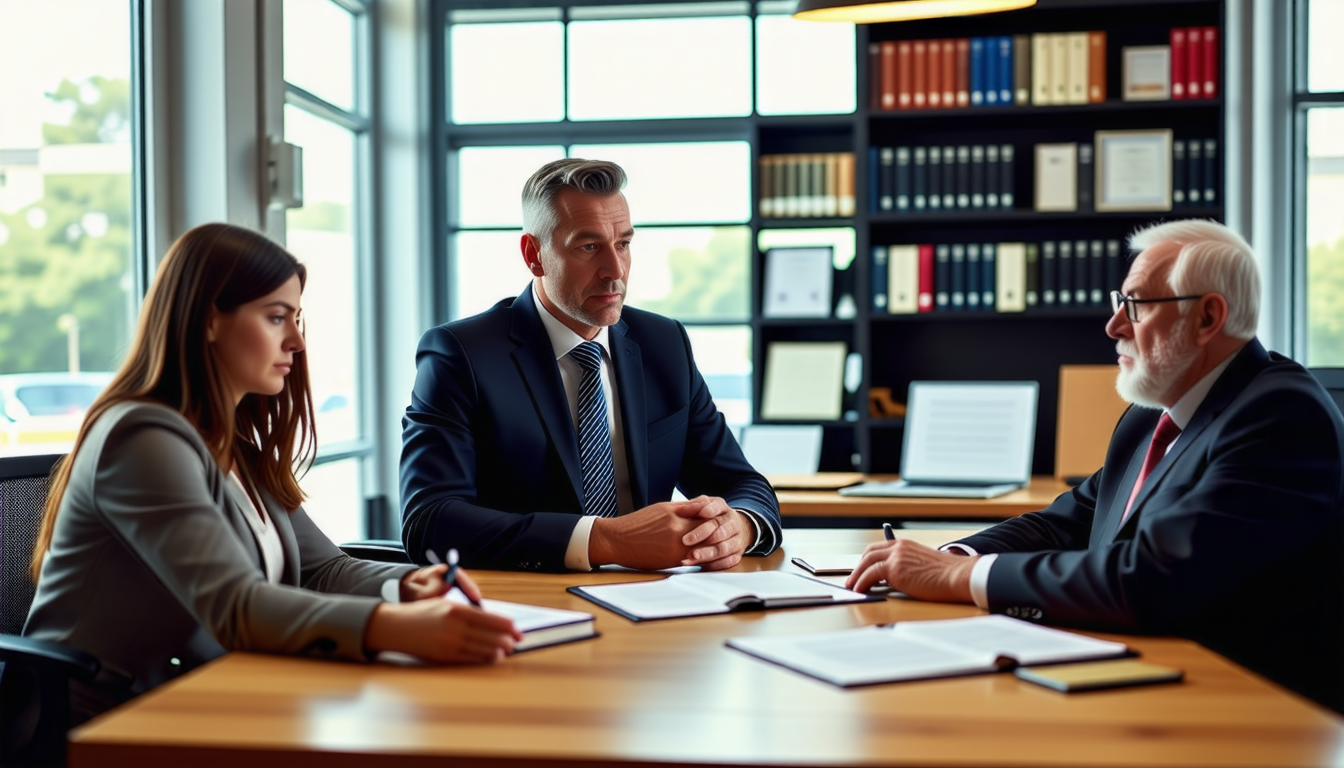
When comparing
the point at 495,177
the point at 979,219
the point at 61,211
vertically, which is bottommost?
the point at 61,211

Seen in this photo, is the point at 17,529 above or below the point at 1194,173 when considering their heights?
below

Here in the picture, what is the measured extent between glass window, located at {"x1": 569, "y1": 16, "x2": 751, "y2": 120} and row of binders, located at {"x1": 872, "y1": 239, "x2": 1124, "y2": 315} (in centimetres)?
101

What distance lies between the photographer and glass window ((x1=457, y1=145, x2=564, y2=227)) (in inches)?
209

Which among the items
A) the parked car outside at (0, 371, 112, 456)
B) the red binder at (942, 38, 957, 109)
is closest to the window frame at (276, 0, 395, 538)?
the parked car outside at (0, 371, 112, 456)

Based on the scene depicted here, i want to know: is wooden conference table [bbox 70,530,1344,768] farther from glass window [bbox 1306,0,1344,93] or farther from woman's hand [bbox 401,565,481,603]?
glass window [bbox 1306,0,1344,93]

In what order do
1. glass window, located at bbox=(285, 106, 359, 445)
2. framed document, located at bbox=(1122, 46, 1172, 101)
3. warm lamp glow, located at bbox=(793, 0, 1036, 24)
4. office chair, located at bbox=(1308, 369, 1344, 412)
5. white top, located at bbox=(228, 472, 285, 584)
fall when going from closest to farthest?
white top, located at bbox=(228, 472, 285, 584) → office chair, located at bbox=(1308, 369, 1344, 412) → warm lamp glow, located at bbox=(793, 0, 1036, 24) → glass window, located at bbox=(285, 106, 359, 445) → framed document, located at bbox=(1122, 46, 1172, 101)

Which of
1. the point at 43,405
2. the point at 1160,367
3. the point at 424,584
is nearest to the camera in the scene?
the point at 424,584

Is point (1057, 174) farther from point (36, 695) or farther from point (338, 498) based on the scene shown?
point (36, 695)

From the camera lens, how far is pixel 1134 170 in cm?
466

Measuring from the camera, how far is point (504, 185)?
532cm

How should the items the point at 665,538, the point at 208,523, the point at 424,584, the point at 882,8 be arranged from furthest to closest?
the point at 882,8 < the point at 665,538 < the point at 424,584 < the point at 208,523

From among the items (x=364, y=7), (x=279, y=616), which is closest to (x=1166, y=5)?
(x=364, y=7)

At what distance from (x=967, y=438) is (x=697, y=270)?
4.73 feet

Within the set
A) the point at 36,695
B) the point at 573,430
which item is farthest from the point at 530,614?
the point at 573,430
